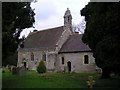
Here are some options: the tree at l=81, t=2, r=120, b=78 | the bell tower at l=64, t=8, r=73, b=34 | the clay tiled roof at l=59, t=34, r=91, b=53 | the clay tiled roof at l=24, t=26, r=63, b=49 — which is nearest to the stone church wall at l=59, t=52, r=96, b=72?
the clay tiled roof at l=59, t=34, r=91, b=53

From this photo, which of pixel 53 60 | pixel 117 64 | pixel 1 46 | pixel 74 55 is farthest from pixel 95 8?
pixel 53 60

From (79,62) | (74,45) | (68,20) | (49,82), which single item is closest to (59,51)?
(74,45)

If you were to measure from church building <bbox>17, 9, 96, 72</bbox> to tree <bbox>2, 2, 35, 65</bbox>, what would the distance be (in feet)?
94.5

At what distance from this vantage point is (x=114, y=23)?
71.1ft

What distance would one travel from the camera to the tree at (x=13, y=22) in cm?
2227

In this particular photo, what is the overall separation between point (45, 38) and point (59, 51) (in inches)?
243

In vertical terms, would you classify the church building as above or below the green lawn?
above

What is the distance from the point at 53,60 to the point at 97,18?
3738cm

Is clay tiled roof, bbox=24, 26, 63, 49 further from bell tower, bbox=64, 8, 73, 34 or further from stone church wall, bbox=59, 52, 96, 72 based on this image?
stone church wall, bbox=59, 52, 96, 72

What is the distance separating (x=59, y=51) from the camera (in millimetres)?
60375

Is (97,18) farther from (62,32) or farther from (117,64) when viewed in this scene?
(62,32)

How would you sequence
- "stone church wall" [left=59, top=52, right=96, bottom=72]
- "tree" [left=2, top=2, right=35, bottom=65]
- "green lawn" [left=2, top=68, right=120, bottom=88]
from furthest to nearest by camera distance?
"stone church wall" [left=59, top=52, right=96, bottom=72] < "green lawn" [left=2, top=68, right=120, bottom=88] < "tree" [left=2, top=2, right=35, bottom=65]

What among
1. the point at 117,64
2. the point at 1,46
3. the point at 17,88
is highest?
the point at 1,46

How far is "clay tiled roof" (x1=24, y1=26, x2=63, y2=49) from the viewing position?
62.1 metres
